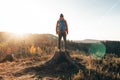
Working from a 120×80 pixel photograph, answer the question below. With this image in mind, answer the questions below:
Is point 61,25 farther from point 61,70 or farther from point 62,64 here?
point 61,70

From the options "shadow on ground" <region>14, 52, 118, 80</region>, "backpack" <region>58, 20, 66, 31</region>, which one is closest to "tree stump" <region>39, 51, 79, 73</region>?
"shadow on ground" <region>14, 52, 118, 80</region>

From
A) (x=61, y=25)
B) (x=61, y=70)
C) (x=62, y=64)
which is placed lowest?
(x=61, y=70)

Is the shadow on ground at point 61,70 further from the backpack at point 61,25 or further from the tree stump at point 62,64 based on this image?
the backpack at point 61,25

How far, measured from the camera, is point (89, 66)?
14234 millimetres

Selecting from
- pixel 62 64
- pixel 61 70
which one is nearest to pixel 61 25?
pixel 62 64

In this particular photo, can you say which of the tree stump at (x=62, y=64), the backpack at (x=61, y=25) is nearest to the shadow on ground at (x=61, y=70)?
the tree stump at (x=62, y=64)

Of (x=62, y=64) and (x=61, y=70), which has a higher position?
(x=62, y=64)

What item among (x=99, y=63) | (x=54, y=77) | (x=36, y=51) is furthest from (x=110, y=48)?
(x=54, y=77)

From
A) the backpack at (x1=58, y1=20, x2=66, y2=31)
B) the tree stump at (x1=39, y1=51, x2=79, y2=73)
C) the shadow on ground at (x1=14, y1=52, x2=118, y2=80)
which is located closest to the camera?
the shadow on ground at (x1=14, y1=52, x2=118, y2=80)

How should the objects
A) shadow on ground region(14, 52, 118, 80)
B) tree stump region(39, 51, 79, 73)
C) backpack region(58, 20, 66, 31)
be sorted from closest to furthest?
shadow on ground region(14, 52, 118, 80), tree stump region(39, 51, 79, 73), backpack region(58, 20, 66, 31)

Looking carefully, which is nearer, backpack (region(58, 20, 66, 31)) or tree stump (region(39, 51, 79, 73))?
tree stump (region(39, 51, 79, 73))

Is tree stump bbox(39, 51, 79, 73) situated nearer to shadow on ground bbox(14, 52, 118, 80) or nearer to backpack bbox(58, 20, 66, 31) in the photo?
shadow on ground bbox(14, 52, 118, 80)

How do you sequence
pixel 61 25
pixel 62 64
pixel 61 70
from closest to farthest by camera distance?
pixel 61 70, pixel 62 64, pixel 61 25

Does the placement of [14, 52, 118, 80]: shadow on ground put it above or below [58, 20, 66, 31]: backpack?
below
